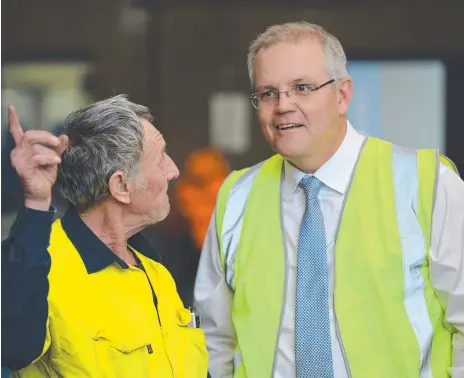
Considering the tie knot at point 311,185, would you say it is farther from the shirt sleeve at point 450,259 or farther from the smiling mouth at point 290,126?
the shirt sleeve at point 450,259

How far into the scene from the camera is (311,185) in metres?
2.54

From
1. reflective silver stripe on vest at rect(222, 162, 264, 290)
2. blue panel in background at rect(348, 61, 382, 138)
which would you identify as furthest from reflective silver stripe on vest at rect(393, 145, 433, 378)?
blue panel in background at rect(348, 61, 382, 138)

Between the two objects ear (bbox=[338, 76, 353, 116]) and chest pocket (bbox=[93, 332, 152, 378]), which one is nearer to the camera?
chest pocket (bbox=[93, 332, 152, 378])

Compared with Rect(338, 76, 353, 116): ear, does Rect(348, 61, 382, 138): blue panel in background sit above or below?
below

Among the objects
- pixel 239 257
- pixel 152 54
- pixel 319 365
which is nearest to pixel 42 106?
pixel 152 54

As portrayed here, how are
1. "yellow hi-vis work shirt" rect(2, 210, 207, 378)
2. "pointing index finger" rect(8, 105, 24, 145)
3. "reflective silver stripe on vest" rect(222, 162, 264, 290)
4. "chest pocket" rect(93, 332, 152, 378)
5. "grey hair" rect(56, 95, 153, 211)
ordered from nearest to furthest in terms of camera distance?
"pointing index finger" rect(8, 105, 24, 145) < "yellow hi-vis work shirt" rect(2, 210, 207, 378) < "chest pocket" rect(93, 332, 152, 378) < "grey hair" rect(56, 95, 153, 211) < "reflective silver stripe on vest" rect(222, 162, 264, 290)

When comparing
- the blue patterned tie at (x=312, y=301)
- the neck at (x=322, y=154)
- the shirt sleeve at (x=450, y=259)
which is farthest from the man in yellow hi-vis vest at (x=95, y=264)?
the shirt sleeve at (x=450, y=259)

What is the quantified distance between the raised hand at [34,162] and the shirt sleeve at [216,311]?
84 centimetres

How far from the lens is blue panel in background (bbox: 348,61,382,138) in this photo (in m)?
4.15

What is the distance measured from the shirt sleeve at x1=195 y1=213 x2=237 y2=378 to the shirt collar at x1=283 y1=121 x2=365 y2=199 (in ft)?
0.78

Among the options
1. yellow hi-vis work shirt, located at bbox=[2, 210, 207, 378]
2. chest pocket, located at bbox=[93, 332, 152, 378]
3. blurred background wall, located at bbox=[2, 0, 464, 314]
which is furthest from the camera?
blurred background wall, located at bbox=[2, 0, 464, 314]

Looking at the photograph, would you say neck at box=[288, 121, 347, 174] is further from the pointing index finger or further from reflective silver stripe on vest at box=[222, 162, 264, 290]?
the pointing index finger

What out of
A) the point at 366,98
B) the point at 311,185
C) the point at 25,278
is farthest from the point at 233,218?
the point at 366,98

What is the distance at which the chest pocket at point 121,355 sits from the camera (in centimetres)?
208
